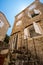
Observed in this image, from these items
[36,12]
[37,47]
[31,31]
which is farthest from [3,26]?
[37,47]

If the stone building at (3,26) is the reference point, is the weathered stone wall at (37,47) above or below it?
below

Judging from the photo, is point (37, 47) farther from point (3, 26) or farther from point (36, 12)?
point (3, 26)

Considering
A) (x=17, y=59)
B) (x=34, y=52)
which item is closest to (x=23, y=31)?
(x=34, y=52)

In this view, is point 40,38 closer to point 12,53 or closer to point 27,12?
point 12,53

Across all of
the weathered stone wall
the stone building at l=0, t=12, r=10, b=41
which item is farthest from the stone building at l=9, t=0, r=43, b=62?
the stone building at l=0, t=12, r=10, b=41

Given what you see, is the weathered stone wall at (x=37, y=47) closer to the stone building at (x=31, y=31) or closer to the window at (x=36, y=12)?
the stone building at (x=31, y=31)

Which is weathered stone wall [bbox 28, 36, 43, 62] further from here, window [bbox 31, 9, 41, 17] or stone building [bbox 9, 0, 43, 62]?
window [bbox 31, 9, 41, 17]

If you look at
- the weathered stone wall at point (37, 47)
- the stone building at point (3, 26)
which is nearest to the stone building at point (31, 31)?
the weathered stone wall at point (37, 47)

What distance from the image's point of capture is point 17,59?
8.40 metres

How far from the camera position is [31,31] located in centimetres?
1508

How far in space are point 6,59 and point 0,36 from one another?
1055 centimetres

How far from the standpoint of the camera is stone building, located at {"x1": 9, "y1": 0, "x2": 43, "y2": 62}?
37.6 ft

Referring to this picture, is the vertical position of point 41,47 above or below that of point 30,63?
above

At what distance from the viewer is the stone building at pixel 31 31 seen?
11.5 m
